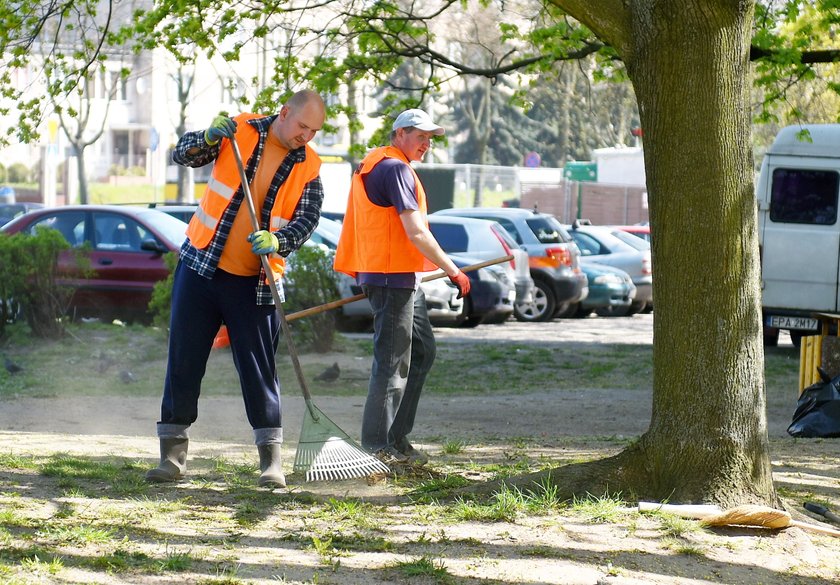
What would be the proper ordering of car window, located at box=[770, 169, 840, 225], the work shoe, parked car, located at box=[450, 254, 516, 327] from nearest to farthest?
the work shoe
car window, located at box=[770, 169, 840, 225]
parked car, located at box=[450, 254, 516, 327]

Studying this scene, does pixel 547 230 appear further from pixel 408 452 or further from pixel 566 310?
pixel 408 452

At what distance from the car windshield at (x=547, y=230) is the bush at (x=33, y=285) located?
8442mm

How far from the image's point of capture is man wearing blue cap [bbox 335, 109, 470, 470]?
Answer: 589cm

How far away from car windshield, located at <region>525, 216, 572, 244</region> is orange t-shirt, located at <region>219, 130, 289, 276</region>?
44.7 ft

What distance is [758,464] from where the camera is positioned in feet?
17.0

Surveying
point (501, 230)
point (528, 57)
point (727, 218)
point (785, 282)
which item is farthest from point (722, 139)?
point (501, 230)

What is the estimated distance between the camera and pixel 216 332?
5.84 metres

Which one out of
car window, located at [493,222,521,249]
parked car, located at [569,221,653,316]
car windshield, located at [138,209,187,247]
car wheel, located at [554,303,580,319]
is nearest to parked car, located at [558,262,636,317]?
car wheel, located at [554,303,580,319]

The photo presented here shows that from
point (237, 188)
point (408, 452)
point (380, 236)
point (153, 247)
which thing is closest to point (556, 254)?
point (153, 247)

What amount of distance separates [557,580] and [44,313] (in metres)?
9.50

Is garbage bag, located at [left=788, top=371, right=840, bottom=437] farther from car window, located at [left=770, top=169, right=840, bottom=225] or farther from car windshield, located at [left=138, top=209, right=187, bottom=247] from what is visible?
car windshield, located at [left=138, top=209, right=187, bottom=247]

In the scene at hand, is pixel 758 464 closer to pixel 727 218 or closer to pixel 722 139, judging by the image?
pixel 727 218

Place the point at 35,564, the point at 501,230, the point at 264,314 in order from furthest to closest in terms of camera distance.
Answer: the point at 501,230 → the point at 264,314 → the point at 35,564

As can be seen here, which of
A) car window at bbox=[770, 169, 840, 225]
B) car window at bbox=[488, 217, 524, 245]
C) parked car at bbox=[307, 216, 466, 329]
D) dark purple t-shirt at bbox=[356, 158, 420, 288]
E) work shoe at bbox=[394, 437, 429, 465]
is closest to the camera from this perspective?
dark purple t-shirt at bbox=[356, 158, 420, 288]
